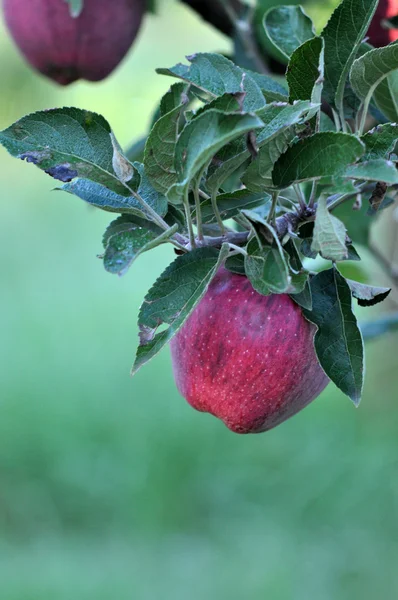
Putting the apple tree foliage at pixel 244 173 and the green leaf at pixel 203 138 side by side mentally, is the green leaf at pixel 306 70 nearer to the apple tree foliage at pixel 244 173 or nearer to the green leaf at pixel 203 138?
the apple tree foliage at pixel 244 173

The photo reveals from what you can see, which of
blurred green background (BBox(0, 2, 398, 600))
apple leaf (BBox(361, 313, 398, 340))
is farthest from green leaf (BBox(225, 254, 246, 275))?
blurred green background (BBox(0, 2, 398, 600))

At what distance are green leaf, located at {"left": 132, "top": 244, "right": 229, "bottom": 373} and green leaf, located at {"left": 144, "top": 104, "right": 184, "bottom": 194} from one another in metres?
0.06

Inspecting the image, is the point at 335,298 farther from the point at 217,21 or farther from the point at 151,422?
the point at 151,422

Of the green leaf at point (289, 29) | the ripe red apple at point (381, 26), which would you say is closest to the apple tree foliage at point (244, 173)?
the green leaf at point (289, 29)

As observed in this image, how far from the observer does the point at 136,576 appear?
2.57 m

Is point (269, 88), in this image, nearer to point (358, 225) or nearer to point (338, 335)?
point (338, 335)

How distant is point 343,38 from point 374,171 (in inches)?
8.1

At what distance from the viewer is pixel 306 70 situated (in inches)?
24.8

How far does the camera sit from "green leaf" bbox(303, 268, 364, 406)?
26.2 inches

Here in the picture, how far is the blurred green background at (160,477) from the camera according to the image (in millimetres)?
2553

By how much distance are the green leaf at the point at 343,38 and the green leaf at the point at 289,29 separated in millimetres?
112

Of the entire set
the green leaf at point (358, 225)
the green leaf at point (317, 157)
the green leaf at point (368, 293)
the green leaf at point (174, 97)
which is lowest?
the green leaf at point (358, 225)

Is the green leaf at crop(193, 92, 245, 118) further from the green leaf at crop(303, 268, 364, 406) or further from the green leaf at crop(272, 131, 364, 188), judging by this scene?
the green leaf at crop(303, 268, 364, 406)

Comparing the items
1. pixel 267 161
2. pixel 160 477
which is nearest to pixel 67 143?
pixel 267 161
